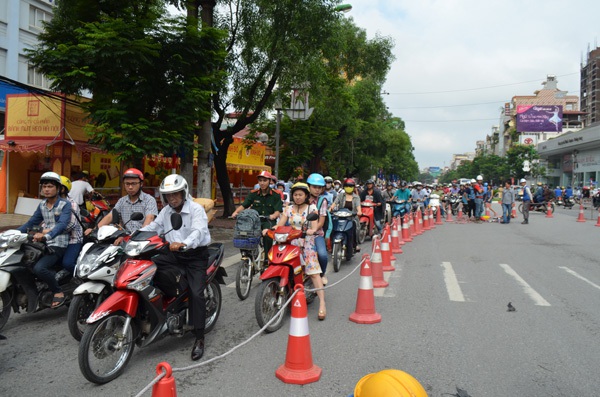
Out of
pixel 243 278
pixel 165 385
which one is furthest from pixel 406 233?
pixel 165 385

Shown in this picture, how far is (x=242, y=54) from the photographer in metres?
15.8

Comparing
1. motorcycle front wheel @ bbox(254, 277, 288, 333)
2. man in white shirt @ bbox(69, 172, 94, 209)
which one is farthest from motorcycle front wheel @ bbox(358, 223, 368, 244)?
motorcycle front wheel @ bbox(254, 277, 288, 333)

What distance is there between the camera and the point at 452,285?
7590mm

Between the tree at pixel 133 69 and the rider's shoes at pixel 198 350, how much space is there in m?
6.72

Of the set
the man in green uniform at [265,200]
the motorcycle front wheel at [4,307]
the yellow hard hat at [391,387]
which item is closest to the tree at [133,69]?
the man in green uniform at [265,200]

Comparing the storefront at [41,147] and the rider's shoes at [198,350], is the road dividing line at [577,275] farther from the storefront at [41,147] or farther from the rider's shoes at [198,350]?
the storefront at [41,147]

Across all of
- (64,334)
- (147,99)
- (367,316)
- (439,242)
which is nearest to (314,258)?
(367,316)

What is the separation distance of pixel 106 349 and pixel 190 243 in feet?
3.65

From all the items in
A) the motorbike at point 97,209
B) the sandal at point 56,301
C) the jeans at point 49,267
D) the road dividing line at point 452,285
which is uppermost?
the motorbike at point 97,209

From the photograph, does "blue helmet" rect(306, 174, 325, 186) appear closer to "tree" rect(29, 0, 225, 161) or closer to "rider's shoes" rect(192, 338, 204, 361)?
"rider's shoes" rect(192, 338, 204, 361)

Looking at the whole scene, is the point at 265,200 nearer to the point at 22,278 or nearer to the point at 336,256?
the point at 336,256

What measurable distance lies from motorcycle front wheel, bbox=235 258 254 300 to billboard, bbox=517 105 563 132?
70085 millimetres

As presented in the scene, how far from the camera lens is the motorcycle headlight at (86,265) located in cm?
431

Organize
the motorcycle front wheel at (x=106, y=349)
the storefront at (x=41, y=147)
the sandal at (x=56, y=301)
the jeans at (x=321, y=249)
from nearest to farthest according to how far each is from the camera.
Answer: the motorcycle front wheel at (x=106, y=349) → the sandal at (x=56, y=301) → the jeans at (x=321, y=249) → the storefront at (x=41, y=147)
